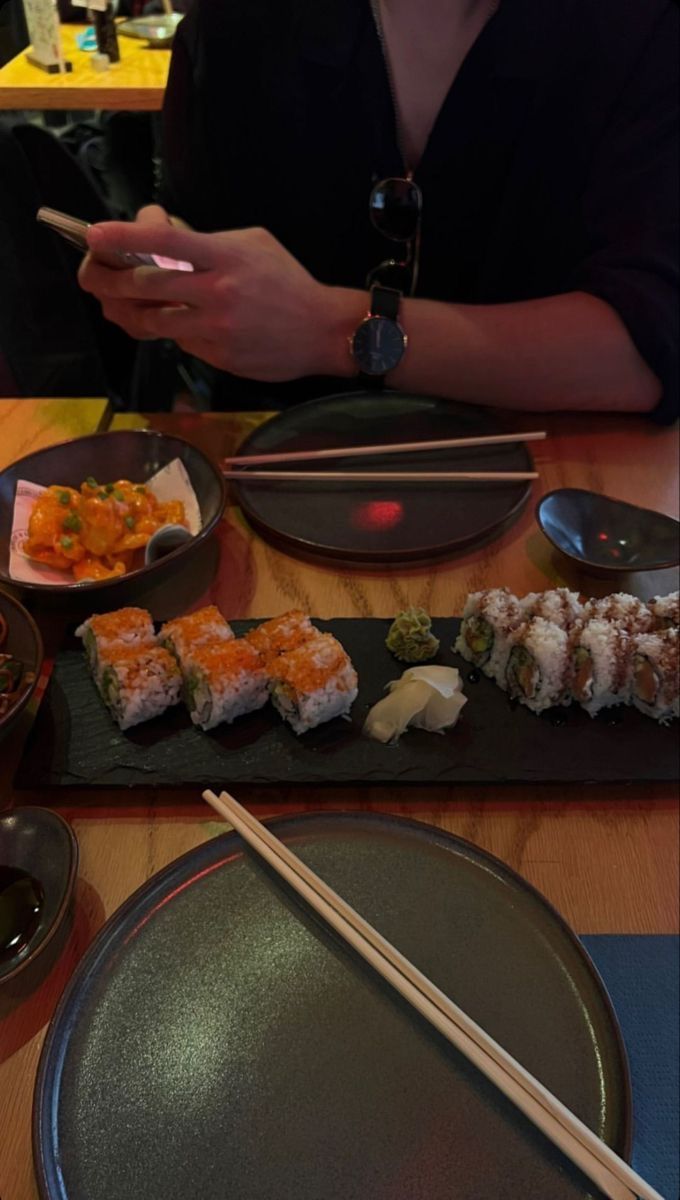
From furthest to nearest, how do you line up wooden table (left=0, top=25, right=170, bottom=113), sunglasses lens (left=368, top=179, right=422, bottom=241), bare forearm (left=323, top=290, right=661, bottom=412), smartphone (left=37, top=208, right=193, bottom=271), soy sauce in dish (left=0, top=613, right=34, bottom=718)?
wooden table (left=0, top=25, right=170, bottom=113), sunglasses lens (left=368, top=179, right=422, bottom=241), bare forearm (left=323, top=290, right=661, bottom=412), smartphone (left=37, top=208, right=193, bottom=271), soy sauce in dish (left=0, top=613, right=34, bottom=718)

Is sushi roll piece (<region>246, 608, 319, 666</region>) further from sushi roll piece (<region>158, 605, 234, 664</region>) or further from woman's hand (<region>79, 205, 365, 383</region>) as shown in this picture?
woman's hand (<region>79, 205, 365, 383</region>)

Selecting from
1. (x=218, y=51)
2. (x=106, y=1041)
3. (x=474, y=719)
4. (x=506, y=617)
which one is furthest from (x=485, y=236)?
(x=106, y=1041)

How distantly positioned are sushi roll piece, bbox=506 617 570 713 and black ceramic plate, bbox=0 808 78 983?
0.60 m

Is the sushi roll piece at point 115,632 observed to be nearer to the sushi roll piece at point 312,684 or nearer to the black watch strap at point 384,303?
the sushi roll piece at point 312,684

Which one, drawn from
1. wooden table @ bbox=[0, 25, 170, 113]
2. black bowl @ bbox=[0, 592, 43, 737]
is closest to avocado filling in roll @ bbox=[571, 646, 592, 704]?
black bowl @ bbox=[0, 592, 43, 737]

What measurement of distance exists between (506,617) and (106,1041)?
69 cm

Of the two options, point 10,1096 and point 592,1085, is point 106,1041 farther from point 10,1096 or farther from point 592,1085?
point 592,1085

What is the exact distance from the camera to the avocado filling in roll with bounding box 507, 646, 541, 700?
1058 mm

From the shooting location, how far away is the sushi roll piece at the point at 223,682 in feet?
3.31

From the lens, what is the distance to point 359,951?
816mm

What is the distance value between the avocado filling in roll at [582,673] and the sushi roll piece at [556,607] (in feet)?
0.16

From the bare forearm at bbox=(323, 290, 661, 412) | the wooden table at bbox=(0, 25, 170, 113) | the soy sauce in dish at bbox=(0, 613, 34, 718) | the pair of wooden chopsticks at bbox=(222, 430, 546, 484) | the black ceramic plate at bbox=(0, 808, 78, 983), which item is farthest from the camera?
the wooden table at bbox=(0, 25, 170, 113)

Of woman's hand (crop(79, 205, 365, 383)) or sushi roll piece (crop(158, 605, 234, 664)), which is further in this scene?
woman's hand (crop(79, 205, 365, 383))

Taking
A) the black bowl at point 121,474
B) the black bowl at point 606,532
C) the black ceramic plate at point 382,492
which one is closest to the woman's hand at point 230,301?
the black ceramic plate at point 382,492
